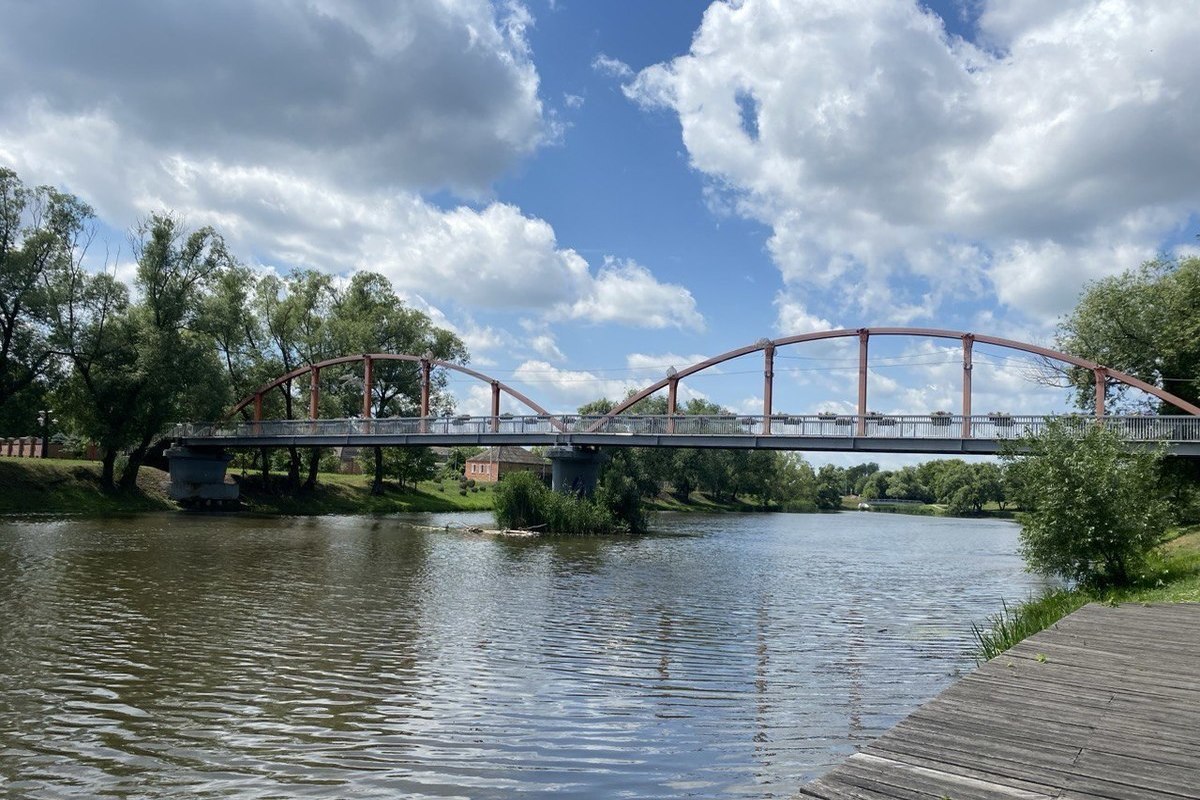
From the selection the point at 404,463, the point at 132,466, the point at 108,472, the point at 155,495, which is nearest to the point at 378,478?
the point at 404,463

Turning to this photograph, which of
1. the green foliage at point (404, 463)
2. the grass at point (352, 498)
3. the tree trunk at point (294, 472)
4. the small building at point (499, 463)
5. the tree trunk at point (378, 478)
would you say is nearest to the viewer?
the grass at point (352, 498)

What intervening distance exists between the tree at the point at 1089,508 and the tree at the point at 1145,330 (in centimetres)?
2326

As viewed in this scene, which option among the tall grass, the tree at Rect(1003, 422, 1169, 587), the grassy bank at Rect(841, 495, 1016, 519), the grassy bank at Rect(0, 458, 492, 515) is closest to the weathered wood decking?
the tall grass

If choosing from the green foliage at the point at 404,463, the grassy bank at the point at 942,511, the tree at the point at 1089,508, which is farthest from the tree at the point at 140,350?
the grassy bank at the point at 942,511

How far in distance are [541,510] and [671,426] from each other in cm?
869

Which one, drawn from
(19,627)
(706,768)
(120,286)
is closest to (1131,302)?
(706,768)

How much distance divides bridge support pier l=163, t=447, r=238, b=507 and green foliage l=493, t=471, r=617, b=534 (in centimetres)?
2348

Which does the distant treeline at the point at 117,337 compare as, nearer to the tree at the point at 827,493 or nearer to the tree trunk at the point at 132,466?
the tree trunk at the point at 132,466

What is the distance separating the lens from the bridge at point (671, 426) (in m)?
39.3

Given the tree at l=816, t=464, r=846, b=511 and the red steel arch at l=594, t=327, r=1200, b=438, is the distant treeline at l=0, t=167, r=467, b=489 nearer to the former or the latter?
the red steel arch at l=594, t=327, r=1200, b=438

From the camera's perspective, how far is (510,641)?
15.1 m

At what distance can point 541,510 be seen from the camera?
47094 millimetres

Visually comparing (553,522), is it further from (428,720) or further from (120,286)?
(428,720)

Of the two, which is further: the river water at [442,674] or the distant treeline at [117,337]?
the distant treeline at [117,337]
